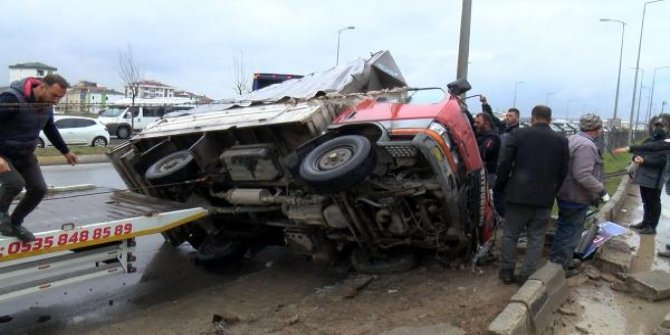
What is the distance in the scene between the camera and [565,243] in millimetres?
5590

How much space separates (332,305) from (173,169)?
2.15m

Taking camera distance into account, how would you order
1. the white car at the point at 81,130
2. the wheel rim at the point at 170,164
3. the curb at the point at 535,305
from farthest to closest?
1. the white car at the point at 81,130
2. the wheel rim at the point at 170,164
3. the curb at the point at 535,305

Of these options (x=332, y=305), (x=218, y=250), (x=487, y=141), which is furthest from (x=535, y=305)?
(x=218, y=250)

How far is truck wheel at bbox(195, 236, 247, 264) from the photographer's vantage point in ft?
22.7

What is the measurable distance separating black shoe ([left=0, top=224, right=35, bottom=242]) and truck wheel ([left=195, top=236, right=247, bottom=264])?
8.76ft

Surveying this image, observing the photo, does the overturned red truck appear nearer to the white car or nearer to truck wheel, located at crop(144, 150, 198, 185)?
truck wheel, located at crop(144, 150, 198, 185)

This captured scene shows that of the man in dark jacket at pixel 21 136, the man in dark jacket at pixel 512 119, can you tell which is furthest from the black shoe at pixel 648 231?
the man in dark jacket at pixel 21 136

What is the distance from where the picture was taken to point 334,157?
514 cm

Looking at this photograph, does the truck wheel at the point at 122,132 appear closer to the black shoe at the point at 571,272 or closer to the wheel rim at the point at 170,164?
the wheel rim at the point at 170,164

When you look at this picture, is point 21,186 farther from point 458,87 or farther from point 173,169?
point 458,87

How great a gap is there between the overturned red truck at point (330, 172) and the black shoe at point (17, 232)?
5.93 feet

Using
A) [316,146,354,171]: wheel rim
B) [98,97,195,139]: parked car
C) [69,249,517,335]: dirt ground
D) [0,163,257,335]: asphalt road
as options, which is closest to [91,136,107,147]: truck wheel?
[98,97,195,139]: parked car

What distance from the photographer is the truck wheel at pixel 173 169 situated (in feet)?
19.8

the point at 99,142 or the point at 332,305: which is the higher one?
the point at 332,305
